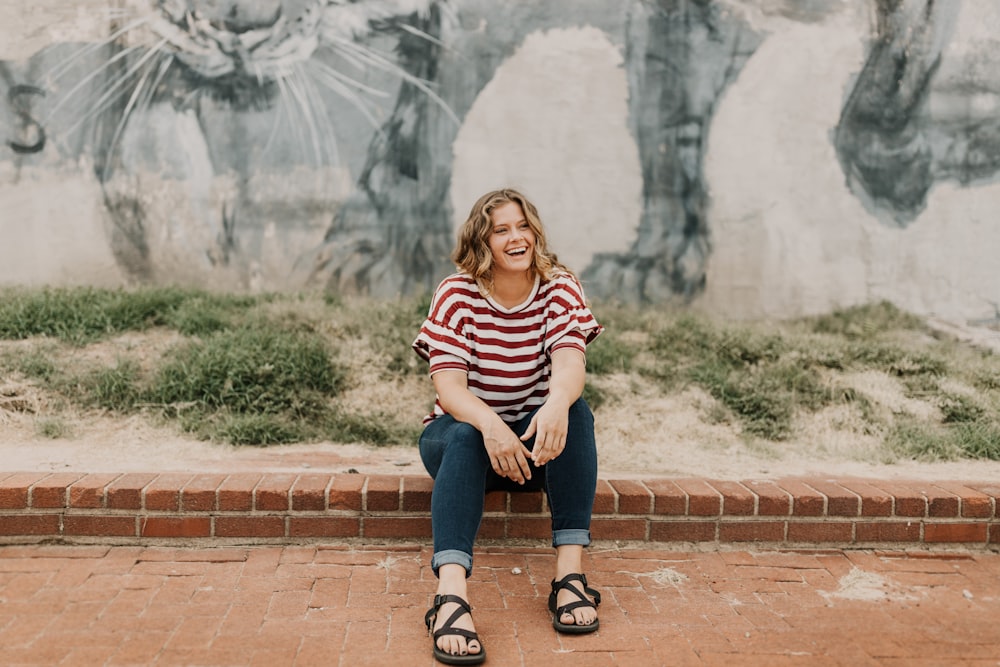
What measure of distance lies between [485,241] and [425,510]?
0.96 metres

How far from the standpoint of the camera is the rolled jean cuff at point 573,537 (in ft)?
8.23

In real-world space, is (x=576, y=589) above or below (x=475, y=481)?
below

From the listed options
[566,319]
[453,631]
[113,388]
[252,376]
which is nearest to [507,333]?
[566,319]

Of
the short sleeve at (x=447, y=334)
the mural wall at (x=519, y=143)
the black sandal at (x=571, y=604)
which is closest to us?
the black sandal at (x=571, y=604)

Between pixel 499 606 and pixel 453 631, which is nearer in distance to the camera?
pixel 453 631

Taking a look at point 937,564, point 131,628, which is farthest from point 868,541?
point 131,628

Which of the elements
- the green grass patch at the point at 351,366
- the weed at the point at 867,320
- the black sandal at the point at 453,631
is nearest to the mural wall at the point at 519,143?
the weed at the point at 867,320

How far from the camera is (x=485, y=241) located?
268cm

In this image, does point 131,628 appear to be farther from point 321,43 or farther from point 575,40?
point 575,40

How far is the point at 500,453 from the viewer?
2.43m

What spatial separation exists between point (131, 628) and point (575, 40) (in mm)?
4674

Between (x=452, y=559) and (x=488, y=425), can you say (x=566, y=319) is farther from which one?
(x=452, y=559)

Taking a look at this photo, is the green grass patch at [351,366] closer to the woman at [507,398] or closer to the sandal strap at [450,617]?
the woman at [507,398]

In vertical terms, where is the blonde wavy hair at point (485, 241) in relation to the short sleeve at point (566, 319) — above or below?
above
